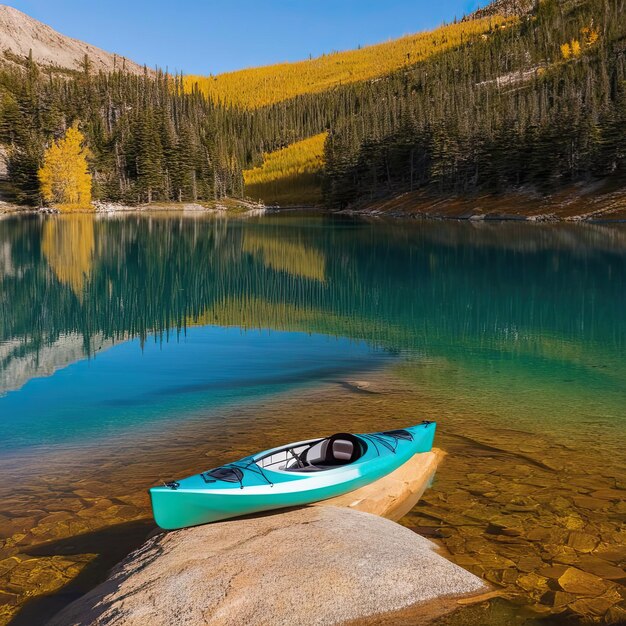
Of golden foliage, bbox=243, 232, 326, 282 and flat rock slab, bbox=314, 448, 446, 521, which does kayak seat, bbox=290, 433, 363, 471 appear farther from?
golden foliage, bbox=243, 232, 326, 282

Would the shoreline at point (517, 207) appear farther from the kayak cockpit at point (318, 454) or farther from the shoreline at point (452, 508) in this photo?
the kayak cockpit at point (318, 454)

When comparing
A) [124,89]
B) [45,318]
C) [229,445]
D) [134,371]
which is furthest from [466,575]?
[124,89]

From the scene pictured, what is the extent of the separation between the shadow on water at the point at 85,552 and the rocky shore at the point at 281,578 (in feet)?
1.96

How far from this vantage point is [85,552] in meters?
10.0

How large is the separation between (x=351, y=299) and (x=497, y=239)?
38.5m

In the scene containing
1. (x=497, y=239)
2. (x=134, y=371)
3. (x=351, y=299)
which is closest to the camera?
(x=134, y=371)

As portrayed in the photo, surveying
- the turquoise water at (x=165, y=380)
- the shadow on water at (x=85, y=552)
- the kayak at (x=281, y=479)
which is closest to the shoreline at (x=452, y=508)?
the shadow on water at (x=85, y=552)

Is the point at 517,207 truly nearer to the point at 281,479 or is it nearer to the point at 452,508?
the point at 452,508

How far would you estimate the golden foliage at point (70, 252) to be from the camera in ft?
143

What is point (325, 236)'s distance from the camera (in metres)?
79.4

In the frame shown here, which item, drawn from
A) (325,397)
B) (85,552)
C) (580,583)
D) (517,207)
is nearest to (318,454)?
(85,552)

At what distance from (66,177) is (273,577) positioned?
442 ft

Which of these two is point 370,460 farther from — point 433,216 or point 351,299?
point 433,216

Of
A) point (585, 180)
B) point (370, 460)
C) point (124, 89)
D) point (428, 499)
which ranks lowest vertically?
point (428, 499)
